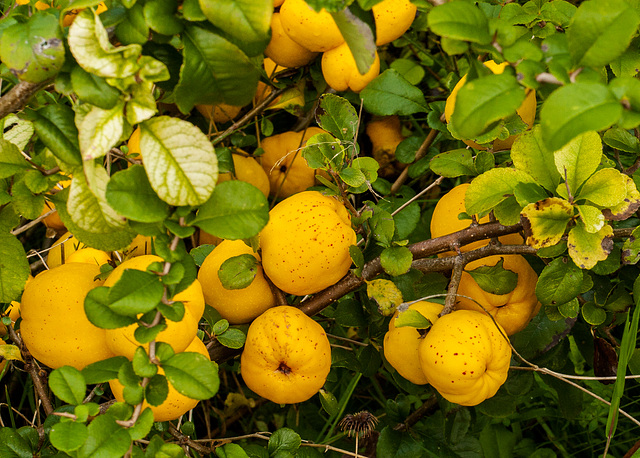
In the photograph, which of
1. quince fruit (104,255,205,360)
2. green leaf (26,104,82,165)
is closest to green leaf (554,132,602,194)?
quince fruit (104,255,205,360)

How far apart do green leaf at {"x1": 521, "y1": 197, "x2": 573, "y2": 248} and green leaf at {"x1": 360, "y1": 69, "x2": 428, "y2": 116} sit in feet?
2.01

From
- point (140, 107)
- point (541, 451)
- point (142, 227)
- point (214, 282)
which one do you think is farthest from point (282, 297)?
point (541, 451)

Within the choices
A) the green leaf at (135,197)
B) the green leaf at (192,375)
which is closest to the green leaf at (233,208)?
the green leaf at (135,197)

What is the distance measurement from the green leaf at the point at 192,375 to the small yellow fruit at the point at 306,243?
0.35 meters

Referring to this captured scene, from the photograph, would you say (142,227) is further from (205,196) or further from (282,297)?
(282,297)

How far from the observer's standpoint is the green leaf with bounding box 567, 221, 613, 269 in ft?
2.92

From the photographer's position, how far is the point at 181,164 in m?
0.66

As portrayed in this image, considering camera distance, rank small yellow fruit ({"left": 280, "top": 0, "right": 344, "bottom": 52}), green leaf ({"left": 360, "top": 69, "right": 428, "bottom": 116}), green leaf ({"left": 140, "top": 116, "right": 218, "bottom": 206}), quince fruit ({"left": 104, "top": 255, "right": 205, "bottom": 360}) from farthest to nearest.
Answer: green leaf ({"left": 360, "top": 69, "right": 428, "bottom": 116}) < small yellow fruit ({"left": 280, "top": 0, "right": 344, "bottom": 52}) < quince fruit ({"left": 104, "top": 255, "right": 205, "bottom": 360}) < green leaf ({"left": 140, "top": 116, "right": 218, "bottom": 206})

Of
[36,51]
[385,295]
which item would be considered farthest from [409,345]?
[36,51]

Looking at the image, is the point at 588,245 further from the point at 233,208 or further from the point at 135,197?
the point at 135,197

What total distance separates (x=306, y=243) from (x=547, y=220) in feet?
1.29

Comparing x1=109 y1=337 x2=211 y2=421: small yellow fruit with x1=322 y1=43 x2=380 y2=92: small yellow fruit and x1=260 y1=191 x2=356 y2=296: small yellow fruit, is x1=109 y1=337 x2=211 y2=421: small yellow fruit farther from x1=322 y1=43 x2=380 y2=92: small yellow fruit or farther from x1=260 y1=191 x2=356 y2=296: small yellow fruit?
x1=322 y1=43 x2=380 y2=92: small yellow fruit

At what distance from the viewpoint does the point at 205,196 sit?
0.66 meters

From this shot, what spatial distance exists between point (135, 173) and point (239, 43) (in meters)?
0.20
